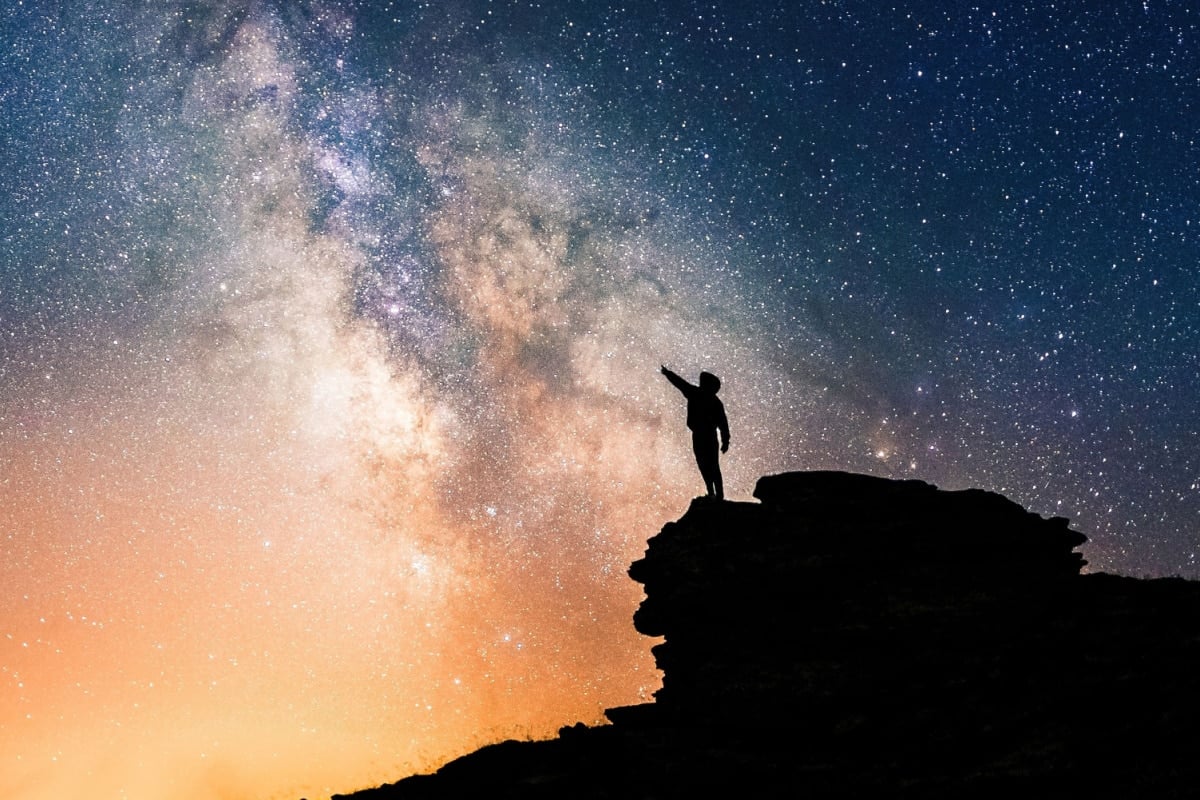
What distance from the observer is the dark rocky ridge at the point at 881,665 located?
34.7 feet

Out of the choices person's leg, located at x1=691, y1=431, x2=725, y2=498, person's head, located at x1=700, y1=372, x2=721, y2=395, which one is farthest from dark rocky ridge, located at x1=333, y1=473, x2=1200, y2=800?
person's head, located at x1=700, y1=372, x2=721, y2=395

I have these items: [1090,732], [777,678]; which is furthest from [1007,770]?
[777,678]

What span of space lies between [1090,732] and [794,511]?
6443 mm

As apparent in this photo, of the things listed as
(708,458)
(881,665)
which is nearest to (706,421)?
(708,458)

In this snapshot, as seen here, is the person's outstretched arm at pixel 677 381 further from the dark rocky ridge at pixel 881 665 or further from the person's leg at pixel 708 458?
the dark rocky ridge at pixel 881 665

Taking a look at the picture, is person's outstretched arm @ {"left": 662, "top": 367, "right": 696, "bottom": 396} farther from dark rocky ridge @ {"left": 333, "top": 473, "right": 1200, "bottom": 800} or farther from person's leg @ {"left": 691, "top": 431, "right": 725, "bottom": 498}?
dark rocky ridge @ {"left": 333, "top": 473, "right": 1200, "bottom": 800}

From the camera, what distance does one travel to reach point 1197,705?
10.2m

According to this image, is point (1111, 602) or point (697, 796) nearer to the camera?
point (697, 796)

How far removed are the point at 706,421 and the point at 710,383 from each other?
933 mm

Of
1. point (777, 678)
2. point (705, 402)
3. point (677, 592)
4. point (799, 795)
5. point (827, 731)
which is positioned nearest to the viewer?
point (799, 795)

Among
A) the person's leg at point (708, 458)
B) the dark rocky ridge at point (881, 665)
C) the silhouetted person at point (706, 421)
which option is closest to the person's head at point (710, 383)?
the silhouetted person at point (706, 421)

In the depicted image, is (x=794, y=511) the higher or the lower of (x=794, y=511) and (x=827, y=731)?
the higher

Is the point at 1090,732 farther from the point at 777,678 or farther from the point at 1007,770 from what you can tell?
the point at 777,678

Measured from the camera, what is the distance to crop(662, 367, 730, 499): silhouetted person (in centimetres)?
1728
